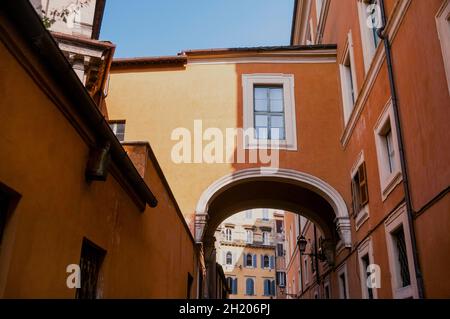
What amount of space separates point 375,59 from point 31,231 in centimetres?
866

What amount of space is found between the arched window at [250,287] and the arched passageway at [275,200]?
36.0 meters

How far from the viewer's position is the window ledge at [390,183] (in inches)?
356

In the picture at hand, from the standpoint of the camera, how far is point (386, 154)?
10.2m

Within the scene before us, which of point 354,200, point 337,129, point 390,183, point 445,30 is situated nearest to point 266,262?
point 337,129

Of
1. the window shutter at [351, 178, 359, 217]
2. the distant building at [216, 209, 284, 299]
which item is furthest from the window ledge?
the distant building at [216, 209, 284, 299]

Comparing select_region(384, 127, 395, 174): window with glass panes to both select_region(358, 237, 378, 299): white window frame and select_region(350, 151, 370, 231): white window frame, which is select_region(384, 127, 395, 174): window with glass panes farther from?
select_region(358, 237, 378, 299): white window frame

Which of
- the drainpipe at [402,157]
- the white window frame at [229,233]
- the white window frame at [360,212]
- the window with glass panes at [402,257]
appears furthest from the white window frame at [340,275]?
the white window frame at [229,233]

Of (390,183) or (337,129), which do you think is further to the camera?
(337,129)

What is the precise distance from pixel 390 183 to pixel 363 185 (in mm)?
2171

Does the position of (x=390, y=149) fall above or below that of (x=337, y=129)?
below

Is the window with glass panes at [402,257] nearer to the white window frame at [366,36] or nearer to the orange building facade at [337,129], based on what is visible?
the orange building facade at [337,129]

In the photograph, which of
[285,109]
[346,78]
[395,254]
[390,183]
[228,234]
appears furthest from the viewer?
[228,234]

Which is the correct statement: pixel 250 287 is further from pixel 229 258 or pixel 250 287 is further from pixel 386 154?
pixel 386 154

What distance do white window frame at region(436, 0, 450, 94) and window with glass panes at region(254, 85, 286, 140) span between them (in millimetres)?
7370
